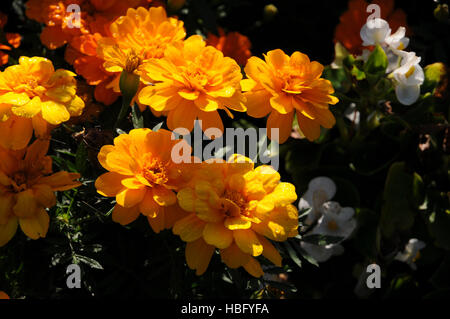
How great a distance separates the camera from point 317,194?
130 centimetres

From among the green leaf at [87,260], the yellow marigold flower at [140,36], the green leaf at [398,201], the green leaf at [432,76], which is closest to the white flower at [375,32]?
the green leaf at [432,76]

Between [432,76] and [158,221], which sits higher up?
[432,76]

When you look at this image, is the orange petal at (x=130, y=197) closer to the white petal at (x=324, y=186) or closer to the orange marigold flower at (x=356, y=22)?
the white petal at (x=324, y=186)

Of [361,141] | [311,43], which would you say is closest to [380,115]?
[361,141]

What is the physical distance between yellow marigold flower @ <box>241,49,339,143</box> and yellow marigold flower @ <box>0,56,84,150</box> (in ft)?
0.98

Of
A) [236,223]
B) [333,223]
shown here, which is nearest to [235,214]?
[236,223]

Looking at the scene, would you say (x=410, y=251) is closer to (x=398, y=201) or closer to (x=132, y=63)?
(x=398, y=201)

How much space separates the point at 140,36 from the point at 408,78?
0.58 metres

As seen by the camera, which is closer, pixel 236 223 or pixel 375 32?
pixel 236 223

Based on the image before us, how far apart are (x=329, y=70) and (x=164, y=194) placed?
28.5 inches

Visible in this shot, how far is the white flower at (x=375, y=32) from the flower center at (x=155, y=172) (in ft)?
1.94

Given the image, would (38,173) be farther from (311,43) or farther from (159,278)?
(311,43)

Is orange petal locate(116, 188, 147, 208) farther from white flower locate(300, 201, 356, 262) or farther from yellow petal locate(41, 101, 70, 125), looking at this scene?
white flower locate(300, 201, 356, 262)

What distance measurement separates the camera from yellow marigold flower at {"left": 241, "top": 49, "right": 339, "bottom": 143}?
→ 0.92 m
